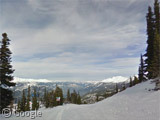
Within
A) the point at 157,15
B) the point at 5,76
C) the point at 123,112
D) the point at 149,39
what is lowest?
the point at 123,112

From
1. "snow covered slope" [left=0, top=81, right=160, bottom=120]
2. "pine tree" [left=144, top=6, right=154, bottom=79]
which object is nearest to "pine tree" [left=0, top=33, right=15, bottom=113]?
"snow covered slope" [left=0, top=81, right=160, bottom=120]

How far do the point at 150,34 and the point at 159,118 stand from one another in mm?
29302

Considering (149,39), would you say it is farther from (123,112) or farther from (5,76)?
(5,76)

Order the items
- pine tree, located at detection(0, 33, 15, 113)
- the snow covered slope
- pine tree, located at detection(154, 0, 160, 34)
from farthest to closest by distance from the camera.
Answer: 1. pine tree, located at detection(154, 0, 160, 34)
2. pine tree, located at detection(0, 33, 15, 113)
3. the snow covered slope

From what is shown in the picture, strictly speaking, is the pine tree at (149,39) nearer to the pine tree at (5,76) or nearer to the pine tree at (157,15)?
the pine tree at (157,15)

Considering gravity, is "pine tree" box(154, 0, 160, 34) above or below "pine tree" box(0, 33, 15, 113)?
above

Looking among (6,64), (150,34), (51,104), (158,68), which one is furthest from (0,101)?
(51,104)

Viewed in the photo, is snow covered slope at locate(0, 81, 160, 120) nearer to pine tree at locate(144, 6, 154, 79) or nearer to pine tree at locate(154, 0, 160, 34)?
pine tree at locate(144, 6, 154, 79)

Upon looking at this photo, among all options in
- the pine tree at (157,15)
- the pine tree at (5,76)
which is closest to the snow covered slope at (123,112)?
the pine tree at (5,76)

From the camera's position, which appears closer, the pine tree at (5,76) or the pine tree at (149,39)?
the pine tree at (5,76)

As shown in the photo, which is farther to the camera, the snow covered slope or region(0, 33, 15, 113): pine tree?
region(0, 33, 15, 113): pine tree

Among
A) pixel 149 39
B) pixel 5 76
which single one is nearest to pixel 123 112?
pixel 5 76

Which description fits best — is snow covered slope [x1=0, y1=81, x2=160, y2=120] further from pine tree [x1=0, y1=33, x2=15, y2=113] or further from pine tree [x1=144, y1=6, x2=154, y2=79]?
pine tree [x1=144, y1=6, x2=154, y2=79]

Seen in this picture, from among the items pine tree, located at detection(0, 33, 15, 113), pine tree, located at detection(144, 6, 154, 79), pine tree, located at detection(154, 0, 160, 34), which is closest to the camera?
pine tree, located at detection(0, 33, 15, 113)
